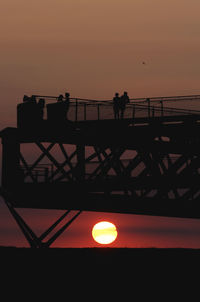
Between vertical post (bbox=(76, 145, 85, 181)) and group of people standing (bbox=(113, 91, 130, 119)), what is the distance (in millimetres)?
2999

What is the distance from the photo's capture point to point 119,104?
39.5 meters

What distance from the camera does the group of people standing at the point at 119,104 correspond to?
39353 mm

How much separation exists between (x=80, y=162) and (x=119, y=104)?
4084 mm

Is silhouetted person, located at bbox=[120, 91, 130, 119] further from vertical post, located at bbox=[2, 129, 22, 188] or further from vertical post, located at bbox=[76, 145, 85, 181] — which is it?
vertical post, located at bbox=[2, 129, 22, 188]

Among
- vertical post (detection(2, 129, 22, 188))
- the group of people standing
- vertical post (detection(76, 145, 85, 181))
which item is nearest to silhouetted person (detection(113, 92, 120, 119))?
the group of people standing

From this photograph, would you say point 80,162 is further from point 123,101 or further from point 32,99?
point 32,99

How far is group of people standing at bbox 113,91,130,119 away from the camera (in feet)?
129

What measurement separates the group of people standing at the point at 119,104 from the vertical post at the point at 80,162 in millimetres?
2999
